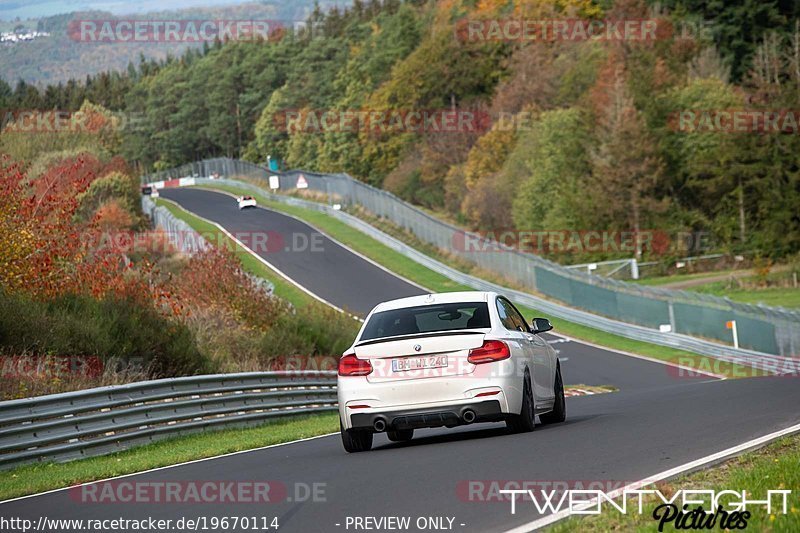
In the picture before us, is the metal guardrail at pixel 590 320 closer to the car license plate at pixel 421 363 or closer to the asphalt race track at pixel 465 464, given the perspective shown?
the asphalt race track at pixel 465 464

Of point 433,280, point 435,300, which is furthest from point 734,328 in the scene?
point 435,300

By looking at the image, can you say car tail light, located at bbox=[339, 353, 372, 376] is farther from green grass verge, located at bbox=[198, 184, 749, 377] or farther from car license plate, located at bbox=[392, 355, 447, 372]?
green grass verge, located at bbox=[198, 184, 749, 377]

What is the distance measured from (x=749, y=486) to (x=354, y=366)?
A: 550 cm

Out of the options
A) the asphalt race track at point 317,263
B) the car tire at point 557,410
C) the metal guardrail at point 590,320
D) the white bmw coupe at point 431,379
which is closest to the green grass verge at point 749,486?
the white bmw coupe at point 431,379

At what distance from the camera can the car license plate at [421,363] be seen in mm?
12516

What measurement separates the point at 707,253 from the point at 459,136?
106 ft

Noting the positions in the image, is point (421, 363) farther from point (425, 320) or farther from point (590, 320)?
point (590, 320)

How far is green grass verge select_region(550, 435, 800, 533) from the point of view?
6.96m

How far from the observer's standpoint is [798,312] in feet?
127

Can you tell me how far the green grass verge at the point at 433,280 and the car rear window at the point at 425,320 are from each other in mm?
25679

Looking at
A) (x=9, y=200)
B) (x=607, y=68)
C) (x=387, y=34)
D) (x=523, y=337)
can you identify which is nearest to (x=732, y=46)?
(x=607, y=68)

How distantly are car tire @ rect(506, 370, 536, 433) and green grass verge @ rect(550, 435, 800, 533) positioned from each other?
10.2 ft

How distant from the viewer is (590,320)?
162 feet

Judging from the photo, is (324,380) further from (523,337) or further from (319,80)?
(319,80)
